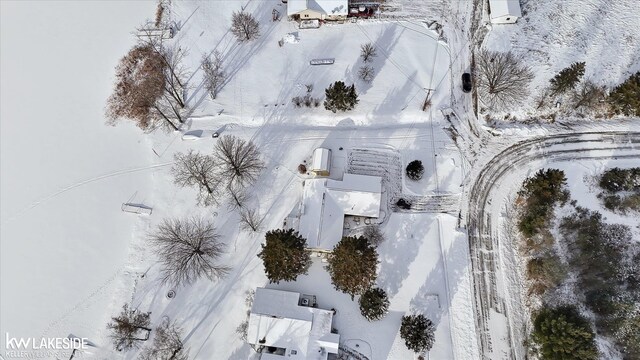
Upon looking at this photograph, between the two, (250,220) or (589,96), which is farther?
(589,96)

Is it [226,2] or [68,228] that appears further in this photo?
[226,2]

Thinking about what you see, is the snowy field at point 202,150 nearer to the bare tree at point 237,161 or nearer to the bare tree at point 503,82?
the bare tree at point 237,161

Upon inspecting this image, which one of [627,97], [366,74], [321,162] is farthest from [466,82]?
[321,162]

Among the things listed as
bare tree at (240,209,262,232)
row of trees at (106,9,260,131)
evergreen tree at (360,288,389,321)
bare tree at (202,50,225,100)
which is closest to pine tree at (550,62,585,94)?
evergreen tree at (360,288,389,321)

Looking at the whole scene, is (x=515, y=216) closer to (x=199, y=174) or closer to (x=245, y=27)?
(x=199, y=174)

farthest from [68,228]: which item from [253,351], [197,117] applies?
[253,351]

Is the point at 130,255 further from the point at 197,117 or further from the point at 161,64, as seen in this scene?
the point at 161,64

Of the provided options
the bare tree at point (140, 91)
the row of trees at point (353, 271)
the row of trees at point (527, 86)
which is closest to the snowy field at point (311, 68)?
the bare tree at point (140, 91)
